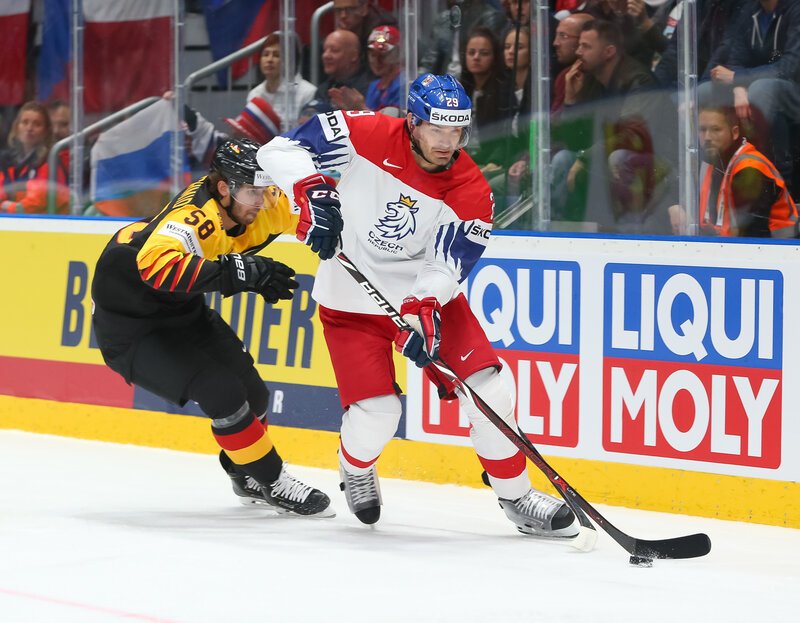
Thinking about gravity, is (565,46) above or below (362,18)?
below

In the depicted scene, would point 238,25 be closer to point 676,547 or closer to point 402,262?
point 402,262

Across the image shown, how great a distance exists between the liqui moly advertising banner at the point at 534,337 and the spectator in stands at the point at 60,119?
94.0 inches

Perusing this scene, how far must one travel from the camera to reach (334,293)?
399cm

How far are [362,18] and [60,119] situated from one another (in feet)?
5.56

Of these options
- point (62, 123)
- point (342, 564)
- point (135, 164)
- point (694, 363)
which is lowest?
point (342, 564)

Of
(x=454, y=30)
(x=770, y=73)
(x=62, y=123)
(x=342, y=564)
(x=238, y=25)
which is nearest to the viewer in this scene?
(x=342, y=564)

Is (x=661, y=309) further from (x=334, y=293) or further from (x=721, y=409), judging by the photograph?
(x=334, y=293)

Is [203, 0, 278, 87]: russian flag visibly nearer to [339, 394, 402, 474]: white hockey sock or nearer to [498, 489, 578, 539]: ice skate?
[339, 394, 402, 474]: white hockey sock

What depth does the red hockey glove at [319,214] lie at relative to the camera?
367cm

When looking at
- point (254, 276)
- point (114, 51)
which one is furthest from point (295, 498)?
point (114, 51)

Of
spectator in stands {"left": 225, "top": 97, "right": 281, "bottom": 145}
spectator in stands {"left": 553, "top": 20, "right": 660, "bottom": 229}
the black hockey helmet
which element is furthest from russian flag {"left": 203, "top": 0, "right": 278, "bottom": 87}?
the black hockey helmet

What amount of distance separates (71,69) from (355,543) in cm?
330

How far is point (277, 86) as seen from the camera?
5676mm

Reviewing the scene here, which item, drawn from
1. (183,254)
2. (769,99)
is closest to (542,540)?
(183,254)
